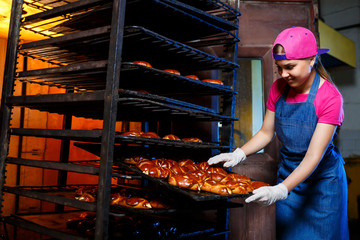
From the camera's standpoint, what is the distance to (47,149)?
514 centimetres

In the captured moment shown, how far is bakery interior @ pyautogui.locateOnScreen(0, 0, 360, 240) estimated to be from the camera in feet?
5.92

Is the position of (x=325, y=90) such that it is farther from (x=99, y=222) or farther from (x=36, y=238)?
(x=36, y=238)

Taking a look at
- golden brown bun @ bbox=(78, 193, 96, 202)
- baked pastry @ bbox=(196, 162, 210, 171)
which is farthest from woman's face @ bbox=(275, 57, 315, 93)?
golden brown bun @ bbox=(78, 193, 96, 202)

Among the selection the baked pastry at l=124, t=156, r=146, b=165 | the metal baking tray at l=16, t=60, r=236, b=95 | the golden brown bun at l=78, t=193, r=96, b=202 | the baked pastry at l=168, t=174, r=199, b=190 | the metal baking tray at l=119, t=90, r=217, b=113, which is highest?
the metal baking tray at l=16, t=60, r=236, b=95

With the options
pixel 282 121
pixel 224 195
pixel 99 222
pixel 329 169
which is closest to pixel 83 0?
pixel 99 222

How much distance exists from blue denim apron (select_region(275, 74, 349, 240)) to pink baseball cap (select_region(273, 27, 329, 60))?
31cm

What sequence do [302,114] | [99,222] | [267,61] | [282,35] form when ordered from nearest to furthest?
1. [99,222]
2. [282,35]
3. [302,114]
4. [267,61]

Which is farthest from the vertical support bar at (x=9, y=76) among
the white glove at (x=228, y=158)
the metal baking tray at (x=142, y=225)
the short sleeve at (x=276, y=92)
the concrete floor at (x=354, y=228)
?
the concrete floor at (x=354, y=228)

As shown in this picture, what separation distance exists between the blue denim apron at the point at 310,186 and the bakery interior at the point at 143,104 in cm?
42

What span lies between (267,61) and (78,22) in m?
2.21

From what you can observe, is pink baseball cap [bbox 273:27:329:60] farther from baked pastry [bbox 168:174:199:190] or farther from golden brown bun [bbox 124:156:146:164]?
golden brown bun [bbox 124:156:146:164]

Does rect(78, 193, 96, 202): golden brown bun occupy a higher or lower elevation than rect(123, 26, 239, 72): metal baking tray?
lower

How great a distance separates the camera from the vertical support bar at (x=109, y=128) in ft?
5.58

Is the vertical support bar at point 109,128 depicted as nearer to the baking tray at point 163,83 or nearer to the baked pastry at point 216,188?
the baking tray at point 163,83
